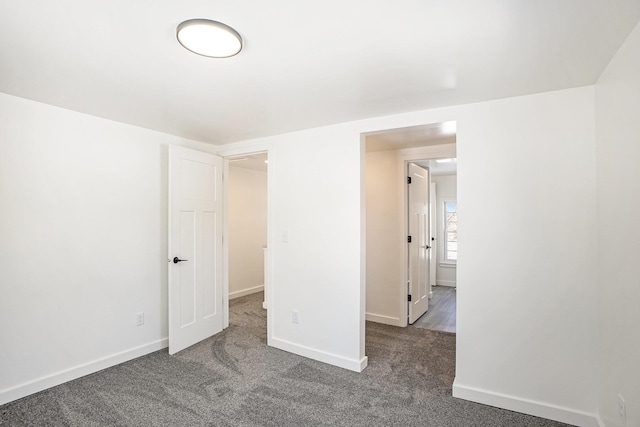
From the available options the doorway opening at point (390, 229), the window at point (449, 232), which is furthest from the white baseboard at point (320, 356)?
the window at point (449, 232)

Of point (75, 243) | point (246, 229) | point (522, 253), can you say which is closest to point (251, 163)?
point (246, 229)

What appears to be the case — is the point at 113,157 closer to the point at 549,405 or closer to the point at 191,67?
the point at 191,67

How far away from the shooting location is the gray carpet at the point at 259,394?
7.33ft

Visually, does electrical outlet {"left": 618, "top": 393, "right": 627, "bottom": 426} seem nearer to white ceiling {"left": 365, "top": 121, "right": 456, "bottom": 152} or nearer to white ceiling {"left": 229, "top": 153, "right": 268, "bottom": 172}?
white ceiling {"left": 365, "top": 121, "right": 456, "bottom": 152}

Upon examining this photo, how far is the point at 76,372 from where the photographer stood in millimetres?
2781

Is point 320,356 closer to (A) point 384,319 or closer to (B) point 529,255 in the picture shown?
(A) point 384,319

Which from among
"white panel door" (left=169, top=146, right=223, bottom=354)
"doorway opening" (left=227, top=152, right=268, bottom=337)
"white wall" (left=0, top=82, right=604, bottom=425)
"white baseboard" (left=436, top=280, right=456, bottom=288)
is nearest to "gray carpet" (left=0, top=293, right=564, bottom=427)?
"white wall" (left=0, top=82, right=604, bottom=425)

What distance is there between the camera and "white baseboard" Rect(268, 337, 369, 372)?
2.97 metres

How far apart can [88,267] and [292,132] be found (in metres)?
2.25

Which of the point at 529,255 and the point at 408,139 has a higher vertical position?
the point at 408,139

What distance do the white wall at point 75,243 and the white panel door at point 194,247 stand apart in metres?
0.21

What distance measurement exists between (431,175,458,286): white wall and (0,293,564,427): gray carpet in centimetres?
366

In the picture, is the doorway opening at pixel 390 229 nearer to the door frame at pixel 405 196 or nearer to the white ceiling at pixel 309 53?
the door frame at pixel 405 196

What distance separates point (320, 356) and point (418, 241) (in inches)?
87.8
